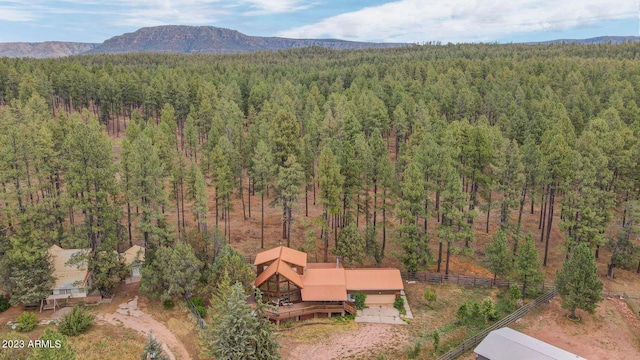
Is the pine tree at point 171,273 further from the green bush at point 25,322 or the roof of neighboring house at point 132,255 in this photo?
the green bush at point 25,322

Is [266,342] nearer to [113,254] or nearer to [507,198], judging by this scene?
[113,254]

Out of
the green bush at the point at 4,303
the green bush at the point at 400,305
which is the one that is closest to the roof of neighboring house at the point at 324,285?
the green bush at the point at 400,305

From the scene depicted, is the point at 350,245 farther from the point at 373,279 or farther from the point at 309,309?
the point at 309,309

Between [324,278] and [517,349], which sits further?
[324,278]

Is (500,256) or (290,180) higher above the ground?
(290,180)

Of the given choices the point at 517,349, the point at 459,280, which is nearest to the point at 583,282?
the point at 517,349

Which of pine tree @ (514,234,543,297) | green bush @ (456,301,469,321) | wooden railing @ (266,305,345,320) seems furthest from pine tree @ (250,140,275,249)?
pine tree @ (514,234,543,297)

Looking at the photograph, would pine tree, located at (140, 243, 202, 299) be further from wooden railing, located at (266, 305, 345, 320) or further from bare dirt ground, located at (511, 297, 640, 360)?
bare dirt ground, located at (511, 297, 640, 360)
